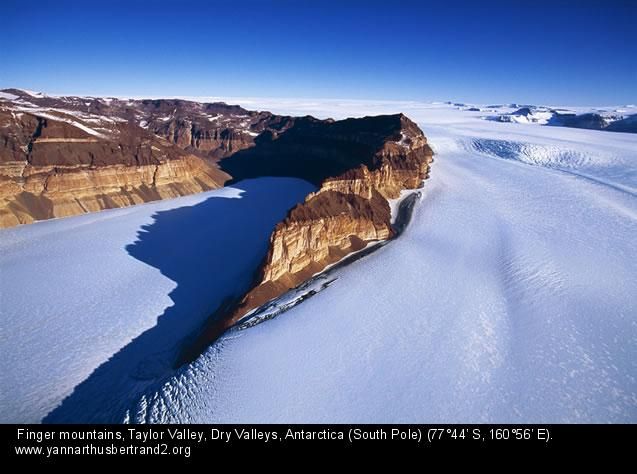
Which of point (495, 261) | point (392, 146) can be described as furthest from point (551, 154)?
point (495, 261)

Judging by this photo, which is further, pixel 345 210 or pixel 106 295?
pixel 345 210

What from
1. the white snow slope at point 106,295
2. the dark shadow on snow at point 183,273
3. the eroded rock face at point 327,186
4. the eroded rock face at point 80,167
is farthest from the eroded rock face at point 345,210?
the eroded rock face at point 80,167

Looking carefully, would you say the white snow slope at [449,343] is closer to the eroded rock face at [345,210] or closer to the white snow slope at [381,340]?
the white snow slope at [381,340]

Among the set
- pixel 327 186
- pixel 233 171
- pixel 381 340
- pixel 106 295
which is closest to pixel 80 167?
pixel 106 295

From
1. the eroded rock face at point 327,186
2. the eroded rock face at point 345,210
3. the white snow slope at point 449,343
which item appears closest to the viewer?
the white snow slope at point 449,343

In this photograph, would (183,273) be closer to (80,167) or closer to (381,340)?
(381,340)

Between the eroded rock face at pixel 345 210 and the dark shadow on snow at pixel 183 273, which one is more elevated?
the eroded rock face at pixel 345 210
